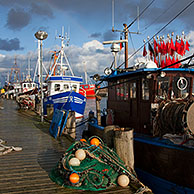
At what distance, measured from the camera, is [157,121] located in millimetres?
6953

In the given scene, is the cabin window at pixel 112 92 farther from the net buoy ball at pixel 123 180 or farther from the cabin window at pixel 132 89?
the net buoy ball at pixel 123 180

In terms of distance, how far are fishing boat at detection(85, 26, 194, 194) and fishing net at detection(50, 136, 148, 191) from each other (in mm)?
1983

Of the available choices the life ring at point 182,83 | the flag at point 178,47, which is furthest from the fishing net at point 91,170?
the flag at point 178,47

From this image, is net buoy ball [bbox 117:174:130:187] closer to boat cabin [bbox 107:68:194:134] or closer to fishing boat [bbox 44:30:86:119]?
boat cabin [bbox 107:68:194:134]

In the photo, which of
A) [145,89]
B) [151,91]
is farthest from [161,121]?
[145,89]

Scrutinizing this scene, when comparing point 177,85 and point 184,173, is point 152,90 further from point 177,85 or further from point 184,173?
point 184,173

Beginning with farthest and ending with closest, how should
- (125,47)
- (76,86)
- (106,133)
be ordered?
(76,86) → (125,47) → (106,133)

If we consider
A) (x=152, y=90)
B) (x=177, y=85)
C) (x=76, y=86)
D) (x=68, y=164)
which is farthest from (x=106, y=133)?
(x=76, y=86)

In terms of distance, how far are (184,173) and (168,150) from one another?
27.7 inches

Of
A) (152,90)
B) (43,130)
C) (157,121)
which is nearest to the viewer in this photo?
(157,121)

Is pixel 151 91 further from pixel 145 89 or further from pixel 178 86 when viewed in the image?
pixel 178 86

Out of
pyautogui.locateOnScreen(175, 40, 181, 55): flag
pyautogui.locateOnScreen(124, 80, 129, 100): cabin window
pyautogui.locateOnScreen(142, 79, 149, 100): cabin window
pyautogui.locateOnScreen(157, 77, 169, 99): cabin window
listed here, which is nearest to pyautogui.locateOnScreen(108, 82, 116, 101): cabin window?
pyautogui.locateOnScreen(124, 80, 129, 100): cabin window

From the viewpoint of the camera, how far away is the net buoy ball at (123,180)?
4.05 metres

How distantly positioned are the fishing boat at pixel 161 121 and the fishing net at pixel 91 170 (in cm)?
198
